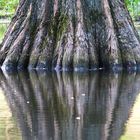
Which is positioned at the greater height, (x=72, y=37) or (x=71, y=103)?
(x=71, y=103)

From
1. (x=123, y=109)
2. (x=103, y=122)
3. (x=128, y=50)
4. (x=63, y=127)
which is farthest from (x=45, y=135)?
(x=128, y=50)

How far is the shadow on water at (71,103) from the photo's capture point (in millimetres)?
7559

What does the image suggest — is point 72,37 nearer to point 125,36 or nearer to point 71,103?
point 125,36

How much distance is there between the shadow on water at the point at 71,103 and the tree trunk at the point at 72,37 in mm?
773

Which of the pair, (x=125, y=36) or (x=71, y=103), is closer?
(x=71, y=103)

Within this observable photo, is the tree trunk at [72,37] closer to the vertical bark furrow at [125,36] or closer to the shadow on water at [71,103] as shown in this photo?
the vertical bark furrow at [125,36]

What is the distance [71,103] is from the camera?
10.0m

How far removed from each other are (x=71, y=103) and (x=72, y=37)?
5.74m

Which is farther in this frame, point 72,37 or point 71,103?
point 72,37

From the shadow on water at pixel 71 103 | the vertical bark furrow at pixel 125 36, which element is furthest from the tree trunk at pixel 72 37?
the shadow on water at pixel 71 103

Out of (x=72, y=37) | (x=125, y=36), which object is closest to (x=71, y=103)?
(x=72, y=37)

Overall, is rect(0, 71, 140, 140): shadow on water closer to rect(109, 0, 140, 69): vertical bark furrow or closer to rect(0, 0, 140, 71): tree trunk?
rect(0, 0, 140, 71): tree trunk

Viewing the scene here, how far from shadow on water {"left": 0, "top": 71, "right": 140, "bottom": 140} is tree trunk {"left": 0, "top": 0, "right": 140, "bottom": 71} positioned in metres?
0.77

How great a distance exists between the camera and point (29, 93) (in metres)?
11.5
